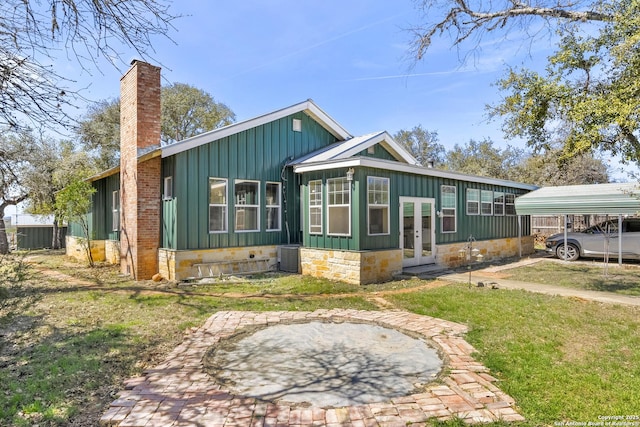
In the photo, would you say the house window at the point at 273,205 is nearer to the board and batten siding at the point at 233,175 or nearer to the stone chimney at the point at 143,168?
the board and batten siding at the point at 233,175

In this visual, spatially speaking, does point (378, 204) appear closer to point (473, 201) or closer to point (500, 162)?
point (473, 201)

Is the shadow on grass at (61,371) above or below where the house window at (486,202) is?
below

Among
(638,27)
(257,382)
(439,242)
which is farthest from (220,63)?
(439,242)

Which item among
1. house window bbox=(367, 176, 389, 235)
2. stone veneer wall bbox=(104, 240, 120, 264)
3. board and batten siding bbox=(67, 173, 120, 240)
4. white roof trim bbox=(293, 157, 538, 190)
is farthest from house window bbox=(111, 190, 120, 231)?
house window bbox=(367, 176, 389, 235)

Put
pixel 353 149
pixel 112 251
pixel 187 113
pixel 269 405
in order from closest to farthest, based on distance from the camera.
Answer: pixel 269 405
pixel 353 149
pixel 112 251
pixel 187 113

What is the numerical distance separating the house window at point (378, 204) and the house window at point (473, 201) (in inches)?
194

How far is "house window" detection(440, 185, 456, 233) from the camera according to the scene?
12078 mm

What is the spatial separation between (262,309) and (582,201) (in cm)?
1210

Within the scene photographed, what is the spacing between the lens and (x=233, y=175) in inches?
416

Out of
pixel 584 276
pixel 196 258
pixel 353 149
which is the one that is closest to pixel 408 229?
pixel 353 149

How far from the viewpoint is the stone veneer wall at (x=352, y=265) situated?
9.20 metres

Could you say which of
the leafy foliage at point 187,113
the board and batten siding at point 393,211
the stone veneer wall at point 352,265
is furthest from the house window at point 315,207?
the leafy foliage at point 187,113

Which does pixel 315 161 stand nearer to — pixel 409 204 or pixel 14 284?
pixel 409 204

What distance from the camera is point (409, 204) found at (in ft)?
35.2
